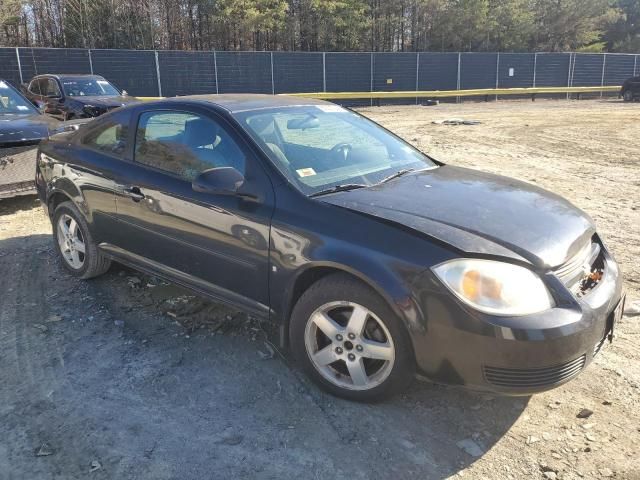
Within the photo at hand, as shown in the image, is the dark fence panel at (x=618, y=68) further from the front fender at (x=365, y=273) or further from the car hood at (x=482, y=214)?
the front fender at (x=365, y=273)

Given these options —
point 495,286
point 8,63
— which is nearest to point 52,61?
point 8,63

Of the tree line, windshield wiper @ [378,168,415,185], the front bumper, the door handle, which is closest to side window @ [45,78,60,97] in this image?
the door handle

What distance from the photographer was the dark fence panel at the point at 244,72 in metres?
25.9

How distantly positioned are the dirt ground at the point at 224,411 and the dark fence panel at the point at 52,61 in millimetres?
20500

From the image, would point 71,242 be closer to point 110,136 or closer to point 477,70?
Result: point 110,136

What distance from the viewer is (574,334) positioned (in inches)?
104

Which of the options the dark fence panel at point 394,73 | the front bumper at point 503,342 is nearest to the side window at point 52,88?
the front bumper at point 503,342

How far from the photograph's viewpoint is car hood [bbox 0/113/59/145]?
681 cm

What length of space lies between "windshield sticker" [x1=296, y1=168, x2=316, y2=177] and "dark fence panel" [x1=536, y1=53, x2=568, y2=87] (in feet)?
113

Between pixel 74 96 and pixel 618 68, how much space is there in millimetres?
34506

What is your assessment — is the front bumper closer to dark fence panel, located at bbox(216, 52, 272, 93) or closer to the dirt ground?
the dirt ground

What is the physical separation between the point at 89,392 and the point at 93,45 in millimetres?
32125

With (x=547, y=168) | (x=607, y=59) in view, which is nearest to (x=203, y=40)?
(x=607, y=59)

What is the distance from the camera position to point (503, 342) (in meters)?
2.58
